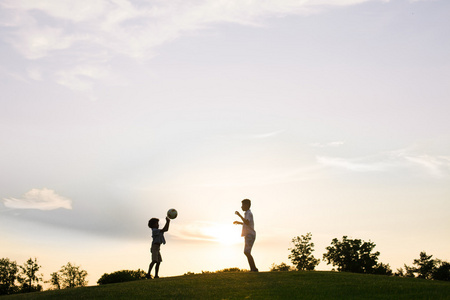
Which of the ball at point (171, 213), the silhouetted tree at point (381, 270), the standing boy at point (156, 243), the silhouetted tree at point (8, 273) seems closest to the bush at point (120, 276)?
the standing boy at point (156, 243)

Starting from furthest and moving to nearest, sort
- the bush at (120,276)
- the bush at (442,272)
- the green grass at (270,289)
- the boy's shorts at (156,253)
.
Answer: the bush at (442,272) < the bush at (120,276) < the boy's shorts at (156,253) < the green grass at (270,289)

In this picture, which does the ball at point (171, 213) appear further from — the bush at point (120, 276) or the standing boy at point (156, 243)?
the bush at point (120, 276)

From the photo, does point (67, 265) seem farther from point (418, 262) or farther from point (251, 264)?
point (418, 262)

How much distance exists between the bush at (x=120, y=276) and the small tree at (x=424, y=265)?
59.1m

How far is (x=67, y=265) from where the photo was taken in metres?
58.6

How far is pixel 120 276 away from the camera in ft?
115

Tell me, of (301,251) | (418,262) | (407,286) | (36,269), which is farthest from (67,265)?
(418,262)

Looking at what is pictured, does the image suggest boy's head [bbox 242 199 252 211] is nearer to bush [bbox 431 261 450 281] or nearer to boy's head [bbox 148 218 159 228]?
boy's head [bbox 148 218 159 228]

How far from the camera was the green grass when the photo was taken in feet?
59.3

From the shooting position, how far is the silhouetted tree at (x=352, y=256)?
66.7 metres

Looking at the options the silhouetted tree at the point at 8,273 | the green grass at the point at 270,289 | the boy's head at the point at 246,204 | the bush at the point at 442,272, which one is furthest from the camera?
the bush at the point at 442,272

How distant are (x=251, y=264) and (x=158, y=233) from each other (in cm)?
563

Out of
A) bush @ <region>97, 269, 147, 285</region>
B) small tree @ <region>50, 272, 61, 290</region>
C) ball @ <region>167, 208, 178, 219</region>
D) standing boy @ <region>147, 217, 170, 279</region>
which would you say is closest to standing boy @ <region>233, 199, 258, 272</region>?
ball @ <region>167, 208, 178, 219</region>

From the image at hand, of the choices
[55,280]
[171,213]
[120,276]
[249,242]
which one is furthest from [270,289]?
[55,280]
